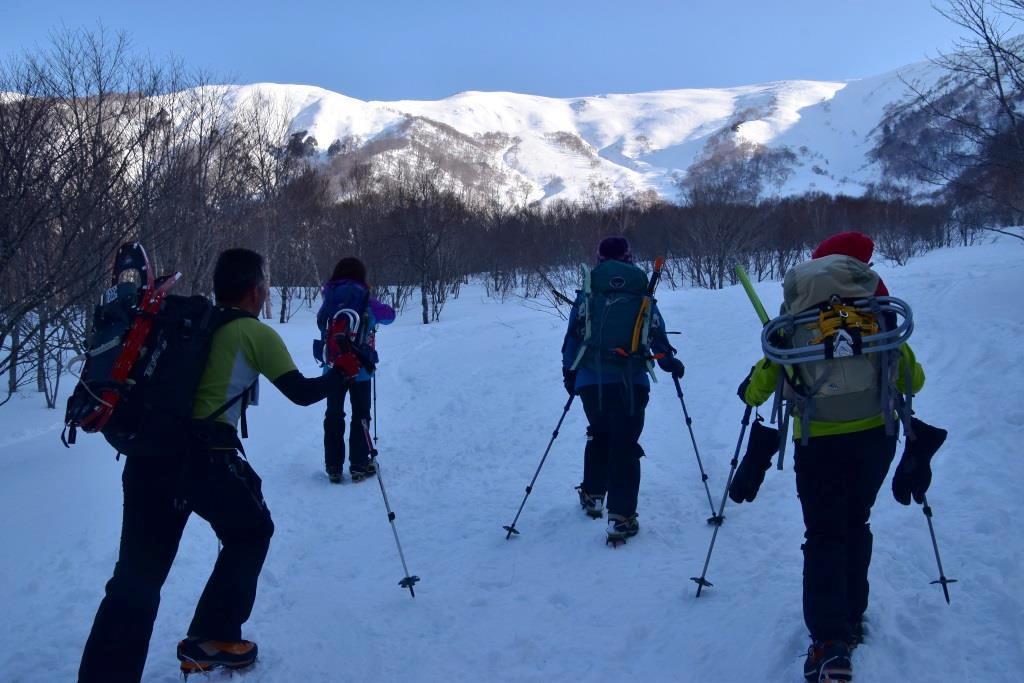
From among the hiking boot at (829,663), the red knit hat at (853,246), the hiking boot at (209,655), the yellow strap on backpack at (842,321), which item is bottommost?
the hiking boot at (209,655)

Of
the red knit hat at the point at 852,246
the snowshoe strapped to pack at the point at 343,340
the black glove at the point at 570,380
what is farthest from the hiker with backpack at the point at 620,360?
the snowshoe strapped to pack at the point at 343,340

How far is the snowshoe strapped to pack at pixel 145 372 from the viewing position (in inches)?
104

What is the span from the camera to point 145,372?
2.74 meters

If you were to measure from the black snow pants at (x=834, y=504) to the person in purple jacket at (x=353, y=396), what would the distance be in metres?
3.90

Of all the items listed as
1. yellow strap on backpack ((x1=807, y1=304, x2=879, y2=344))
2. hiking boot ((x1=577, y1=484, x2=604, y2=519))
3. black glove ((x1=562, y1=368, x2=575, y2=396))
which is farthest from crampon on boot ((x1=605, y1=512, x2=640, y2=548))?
yellow strap on backpack ((x1=807, y1=304, x2=879, y2=344))

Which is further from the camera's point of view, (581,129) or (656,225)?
(581,129)


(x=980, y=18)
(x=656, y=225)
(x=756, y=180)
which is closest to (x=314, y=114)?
(x=756, y=180)

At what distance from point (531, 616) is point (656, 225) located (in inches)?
1367

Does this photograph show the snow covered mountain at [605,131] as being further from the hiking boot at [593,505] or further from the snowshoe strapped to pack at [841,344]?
the snowshoe strapped to pack at [841,344]

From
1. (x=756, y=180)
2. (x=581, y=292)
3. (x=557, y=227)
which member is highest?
(x=756, y=180)

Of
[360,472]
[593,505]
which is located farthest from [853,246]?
[360,472]

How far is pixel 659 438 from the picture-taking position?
7.33 metres

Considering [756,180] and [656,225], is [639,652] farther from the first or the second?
[756,180]

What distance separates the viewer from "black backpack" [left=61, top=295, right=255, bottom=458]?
267cm
